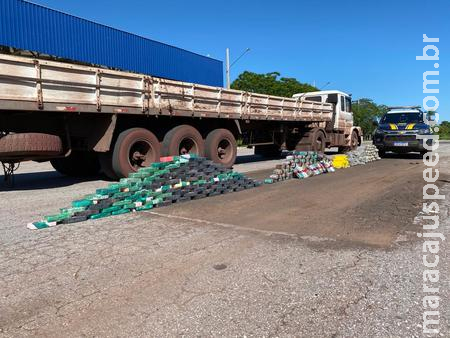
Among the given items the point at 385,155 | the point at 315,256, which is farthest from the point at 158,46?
the point at 315,256

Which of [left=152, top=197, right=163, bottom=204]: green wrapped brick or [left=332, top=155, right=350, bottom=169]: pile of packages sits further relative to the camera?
[left=332, top=155, right=350, bottom=169]: pile of packages

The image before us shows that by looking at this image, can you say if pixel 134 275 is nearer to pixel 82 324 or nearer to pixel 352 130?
pixel 82 324

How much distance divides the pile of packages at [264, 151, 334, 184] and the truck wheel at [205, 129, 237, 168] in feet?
6.75

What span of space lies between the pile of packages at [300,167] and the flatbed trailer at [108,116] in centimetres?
236

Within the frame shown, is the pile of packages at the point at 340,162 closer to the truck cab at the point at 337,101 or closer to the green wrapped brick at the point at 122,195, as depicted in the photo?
the truck cab at the point at 337,101

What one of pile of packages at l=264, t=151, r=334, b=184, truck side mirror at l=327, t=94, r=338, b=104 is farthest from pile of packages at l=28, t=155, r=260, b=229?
truck side mirror at l=327, t=94, r=338, b=104

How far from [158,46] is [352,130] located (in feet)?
46.7

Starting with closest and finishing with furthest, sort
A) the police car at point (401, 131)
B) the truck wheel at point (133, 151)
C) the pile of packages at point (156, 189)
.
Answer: the pile of packages at point (156, 189) → the truck wheel at point (133, 151) → the police car at point (401, 131)

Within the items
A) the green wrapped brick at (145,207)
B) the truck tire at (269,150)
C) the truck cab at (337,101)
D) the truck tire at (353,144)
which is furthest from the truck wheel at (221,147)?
the truck tire at (353,144)

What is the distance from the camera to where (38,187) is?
8.93m

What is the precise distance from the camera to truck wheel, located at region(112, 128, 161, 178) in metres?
8.77

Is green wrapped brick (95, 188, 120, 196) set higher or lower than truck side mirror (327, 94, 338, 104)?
lower

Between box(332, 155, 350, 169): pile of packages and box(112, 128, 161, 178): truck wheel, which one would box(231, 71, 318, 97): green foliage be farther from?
box(112, 128, 161, 178): truck wheel

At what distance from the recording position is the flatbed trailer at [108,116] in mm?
7238
